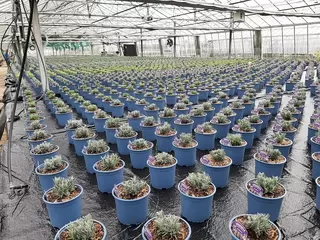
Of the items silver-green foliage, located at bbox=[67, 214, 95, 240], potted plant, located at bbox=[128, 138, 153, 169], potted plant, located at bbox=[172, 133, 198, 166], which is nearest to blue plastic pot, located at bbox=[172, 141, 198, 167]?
potted plant, located at bbox=[172, 133, 198, 166]

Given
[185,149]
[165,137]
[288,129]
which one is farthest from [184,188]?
[288,129]

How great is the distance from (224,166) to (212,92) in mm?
5092

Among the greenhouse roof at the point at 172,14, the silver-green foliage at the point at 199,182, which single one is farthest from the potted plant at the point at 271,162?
the greenhouse roof at the point at 172,14

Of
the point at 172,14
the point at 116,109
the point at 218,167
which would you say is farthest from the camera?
the point at 172,14

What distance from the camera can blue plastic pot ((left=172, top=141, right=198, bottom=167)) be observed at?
3.75 meters

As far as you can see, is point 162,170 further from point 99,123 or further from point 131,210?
point 99,123

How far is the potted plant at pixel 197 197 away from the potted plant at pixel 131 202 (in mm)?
401

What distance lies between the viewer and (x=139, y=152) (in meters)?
3.70

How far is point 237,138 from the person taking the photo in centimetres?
373

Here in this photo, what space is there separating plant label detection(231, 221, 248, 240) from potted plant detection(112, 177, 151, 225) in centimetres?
91

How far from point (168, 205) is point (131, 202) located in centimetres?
62

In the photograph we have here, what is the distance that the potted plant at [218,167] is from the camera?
3152mm

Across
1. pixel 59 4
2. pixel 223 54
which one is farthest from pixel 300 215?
pixel 223 54

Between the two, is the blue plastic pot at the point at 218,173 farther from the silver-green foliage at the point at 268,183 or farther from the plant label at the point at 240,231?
the plant label at the point at 240,231
